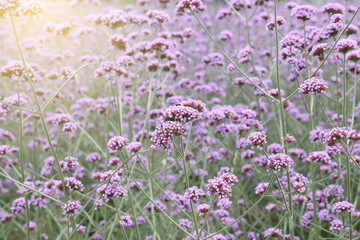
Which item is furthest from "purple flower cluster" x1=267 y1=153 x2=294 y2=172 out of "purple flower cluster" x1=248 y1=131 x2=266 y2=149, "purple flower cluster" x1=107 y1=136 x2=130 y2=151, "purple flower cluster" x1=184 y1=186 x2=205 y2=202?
"purple flower cluster" x1=107 y1=136 x2=130 y2=151

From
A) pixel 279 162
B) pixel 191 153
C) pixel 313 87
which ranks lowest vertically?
pixel 191 153

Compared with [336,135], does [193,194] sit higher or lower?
lower

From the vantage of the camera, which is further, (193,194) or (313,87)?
(313,87)

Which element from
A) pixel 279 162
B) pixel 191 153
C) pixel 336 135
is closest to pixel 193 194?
pixel 279 162

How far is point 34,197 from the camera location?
9.33 ft

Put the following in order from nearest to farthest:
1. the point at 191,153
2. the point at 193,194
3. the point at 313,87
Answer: the point at 193,194 < the point at 313,87 < the point at 191,153

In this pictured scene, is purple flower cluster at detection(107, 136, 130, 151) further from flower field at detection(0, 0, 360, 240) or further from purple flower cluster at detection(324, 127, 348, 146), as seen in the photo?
purple flower cluster at detection(324, 127, 348, 146)

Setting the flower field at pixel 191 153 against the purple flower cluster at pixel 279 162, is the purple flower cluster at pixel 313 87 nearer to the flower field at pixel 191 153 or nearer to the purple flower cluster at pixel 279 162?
the flower field at pixel 191 153

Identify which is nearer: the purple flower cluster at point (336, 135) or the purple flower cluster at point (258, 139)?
the purple flower cluster at point (336, 135)

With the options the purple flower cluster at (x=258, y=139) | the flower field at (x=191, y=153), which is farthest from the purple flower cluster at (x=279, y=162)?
the purple flower cluster at (x=258, y=139)

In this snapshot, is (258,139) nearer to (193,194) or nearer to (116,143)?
(193,194)

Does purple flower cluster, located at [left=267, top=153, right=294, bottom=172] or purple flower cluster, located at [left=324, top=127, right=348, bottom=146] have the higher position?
purple flower cluster, located at [left=324, top=127, right=348, bottom=146]

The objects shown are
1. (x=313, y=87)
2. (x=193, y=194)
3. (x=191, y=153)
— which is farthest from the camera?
(x=191, y=153)

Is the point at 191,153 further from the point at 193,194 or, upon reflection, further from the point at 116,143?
the point at 193,194
